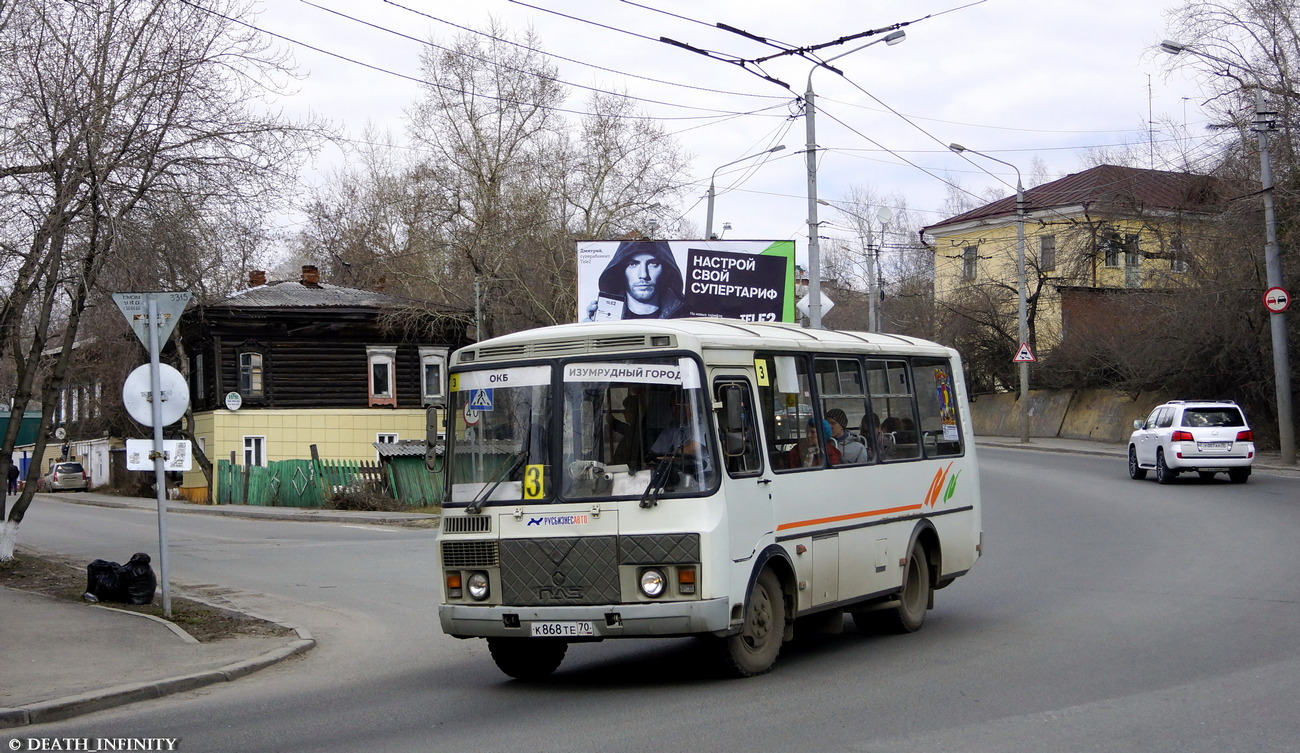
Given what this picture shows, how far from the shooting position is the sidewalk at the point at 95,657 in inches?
343

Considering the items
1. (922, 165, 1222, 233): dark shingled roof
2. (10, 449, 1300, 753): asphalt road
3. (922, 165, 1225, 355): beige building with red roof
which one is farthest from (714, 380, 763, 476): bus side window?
(922, 165, 1225, 355): beige building with red roof

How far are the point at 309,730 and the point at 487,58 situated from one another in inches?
1545

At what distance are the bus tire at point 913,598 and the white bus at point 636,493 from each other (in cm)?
123

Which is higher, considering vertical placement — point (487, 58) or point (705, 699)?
point (487, 58)

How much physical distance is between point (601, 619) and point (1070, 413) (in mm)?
42010

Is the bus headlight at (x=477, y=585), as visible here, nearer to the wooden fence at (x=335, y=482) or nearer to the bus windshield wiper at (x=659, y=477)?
the bus windshield wiper at (x=659, y=477)

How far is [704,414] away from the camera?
862 cm

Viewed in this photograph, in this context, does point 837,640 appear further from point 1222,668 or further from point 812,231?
point 812,231

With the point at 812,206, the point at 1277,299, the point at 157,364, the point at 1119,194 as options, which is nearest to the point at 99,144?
the point at 157,364

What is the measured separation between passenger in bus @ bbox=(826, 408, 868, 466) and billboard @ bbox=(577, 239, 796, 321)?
19856mm

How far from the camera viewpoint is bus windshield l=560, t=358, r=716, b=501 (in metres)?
8.55

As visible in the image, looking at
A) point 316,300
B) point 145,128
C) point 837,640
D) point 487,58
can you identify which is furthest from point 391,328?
point 837,640

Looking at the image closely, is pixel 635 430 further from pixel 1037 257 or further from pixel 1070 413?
pixel 1037 257

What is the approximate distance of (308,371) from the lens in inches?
1790
